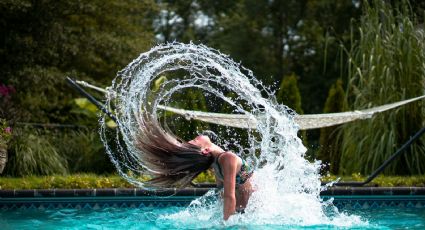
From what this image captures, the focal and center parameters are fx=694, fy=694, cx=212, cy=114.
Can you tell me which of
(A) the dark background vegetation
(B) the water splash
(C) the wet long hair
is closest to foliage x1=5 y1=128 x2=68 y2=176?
(A) the dark background vegetation

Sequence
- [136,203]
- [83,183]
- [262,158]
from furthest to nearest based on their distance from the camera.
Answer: [83,183] → [136,203] → [262,158]

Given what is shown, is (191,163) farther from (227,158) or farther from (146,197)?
(146,197)

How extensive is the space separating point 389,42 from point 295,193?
→ 375 cm

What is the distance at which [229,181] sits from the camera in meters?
4.96

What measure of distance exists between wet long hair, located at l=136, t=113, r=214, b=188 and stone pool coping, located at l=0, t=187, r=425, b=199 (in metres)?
1.42

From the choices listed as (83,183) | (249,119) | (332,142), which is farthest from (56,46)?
(249,119)

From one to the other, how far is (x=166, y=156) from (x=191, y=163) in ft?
0.66

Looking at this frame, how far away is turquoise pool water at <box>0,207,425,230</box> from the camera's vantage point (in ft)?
18.1

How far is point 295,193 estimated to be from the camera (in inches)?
233

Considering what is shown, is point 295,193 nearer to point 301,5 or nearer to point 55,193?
point 55,193

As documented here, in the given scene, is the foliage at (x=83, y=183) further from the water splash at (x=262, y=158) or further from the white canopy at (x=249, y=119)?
the water splash at (x=262, y=158)

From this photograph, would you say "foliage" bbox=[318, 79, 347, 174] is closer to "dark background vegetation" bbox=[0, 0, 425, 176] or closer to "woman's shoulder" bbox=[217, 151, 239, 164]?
"dark background vegetation" bbox=[0, 0, 425, 176]

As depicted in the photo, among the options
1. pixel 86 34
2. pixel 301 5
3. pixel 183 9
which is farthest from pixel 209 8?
pixel 86 34

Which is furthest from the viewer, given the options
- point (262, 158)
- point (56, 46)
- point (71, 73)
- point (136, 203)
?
point (56, 46)
